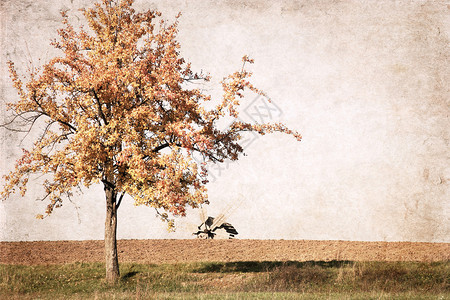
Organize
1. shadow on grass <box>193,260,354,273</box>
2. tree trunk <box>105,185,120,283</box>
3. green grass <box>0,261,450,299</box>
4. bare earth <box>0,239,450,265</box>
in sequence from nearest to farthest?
1. green grass <box>0,261,450,299</box>
2. tree trunk <box>105,185,120,283</box>
3. shadow on grass <box>193,260,354,273</box>
4. bare earth <box>0,239,450,265</box>

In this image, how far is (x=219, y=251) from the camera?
23562 millimetres

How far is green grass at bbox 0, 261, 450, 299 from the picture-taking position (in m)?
14.6

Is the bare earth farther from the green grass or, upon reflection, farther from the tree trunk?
the tree trunk

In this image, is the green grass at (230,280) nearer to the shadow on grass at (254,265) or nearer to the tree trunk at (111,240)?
the shadow on grass at (254,265)

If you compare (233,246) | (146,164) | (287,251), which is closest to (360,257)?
(287,251)

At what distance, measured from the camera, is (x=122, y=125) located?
15680mm

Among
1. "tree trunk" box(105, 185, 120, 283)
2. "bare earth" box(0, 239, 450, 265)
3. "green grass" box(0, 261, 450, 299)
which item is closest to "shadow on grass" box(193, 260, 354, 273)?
"green grass" box(0, 261, 450, 299)

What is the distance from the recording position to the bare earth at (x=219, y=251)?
2147 cm

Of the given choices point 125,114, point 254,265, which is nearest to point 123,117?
point 125,114

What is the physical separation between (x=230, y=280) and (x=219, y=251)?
6580mm

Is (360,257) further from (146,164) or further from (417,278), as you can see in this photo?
(146,164)

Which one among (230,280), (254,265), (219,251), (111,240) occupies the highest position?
(111,240)

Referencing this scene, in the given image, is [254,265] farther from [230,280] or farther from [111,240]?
[111,240]

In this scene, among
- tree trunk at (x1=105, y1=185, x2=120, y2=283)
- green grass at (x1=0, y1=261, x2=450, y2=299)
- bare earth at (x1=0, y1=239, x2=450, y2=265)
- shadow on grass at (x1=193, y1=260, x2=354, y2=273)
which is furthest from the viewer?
bare earth at (x1=0, y1=239, x2=450, y2=265)
